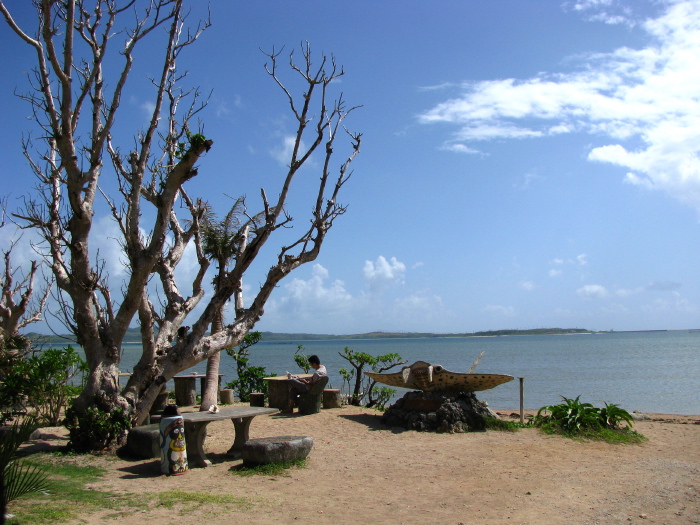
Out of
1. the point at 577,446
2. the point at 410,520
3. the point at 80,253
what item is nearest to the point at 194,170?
the point at 80,253

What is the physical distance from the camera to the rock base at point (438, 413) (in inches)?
429

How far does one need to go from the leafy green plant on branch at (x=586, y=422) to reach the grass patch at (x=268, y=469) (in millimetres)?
5532

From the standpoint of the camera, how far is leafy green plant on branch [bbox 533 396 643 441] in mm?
10523

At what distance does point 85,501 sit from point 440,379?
7267 mm

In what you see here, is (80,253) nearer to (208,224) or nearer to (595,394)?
(208,224)

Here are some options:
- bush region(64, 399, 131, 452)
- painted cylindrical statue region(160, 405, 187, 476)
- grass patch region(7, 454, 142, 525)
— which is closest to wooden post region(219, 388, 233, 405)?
bush region(64, 399, 131, 452)

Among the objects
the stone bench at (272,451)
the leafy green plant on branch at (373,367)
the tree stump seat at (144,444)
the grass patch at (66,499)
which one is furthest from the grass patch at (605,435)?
the grass patch at (66,499)

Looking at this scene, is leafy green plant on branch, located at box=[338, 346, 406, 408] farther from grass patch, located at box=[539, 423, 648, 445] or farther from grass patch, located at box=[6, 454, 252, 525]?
grass patch, located at box=[6, 454, 252, 525]

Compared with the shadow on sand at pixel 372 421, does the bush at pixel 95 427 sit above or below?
above

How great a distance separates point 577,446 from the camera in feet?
31.9

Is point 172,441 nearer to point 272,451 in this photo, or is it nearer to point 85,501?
point 272,451

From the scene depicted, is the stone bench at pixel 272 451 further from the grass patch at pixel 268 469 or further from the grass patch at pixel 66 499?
the grass patch at pixel 66 499

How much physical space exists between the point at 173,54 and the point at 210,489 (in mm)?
6698

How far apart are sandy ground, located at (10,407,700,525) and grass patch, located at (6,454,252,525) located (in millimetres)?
153
